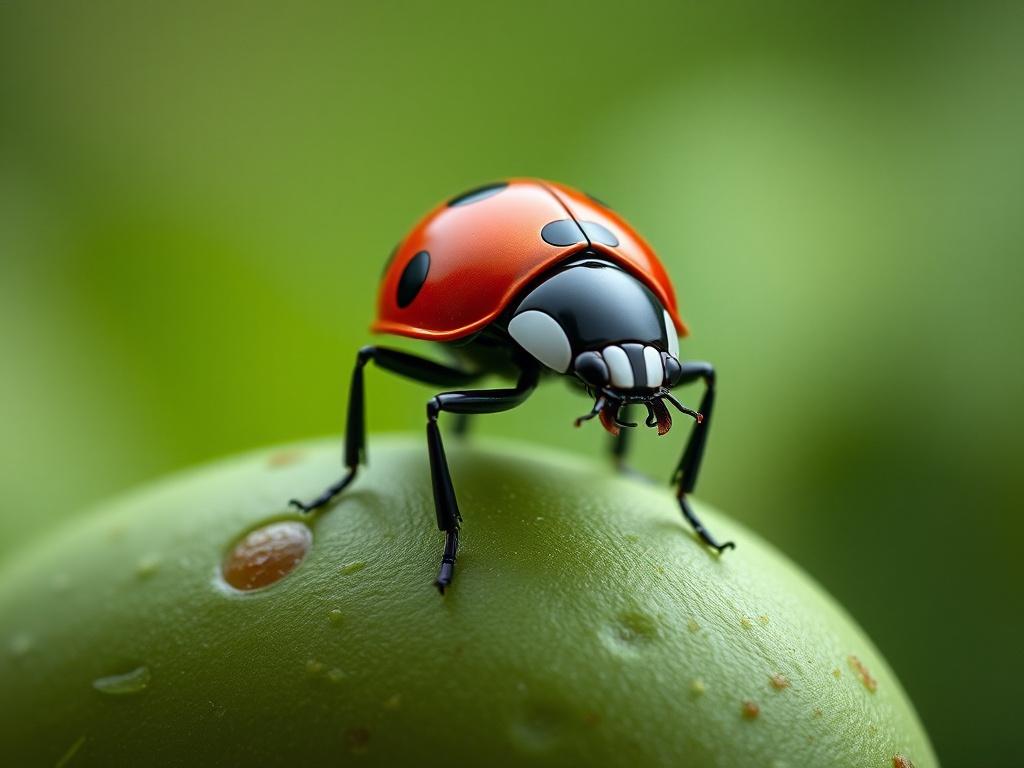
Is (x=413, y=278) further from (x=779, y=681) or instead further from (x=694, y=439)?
(x=779, y=681)

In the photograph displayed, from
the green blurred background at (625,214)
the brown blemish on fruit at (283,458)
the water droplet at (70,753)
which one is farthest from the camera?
the green blurred background at (625,214)

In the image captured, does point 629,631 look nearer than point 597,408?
Yes

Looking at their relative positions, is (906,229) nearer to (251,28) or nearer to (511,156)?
(511,156)

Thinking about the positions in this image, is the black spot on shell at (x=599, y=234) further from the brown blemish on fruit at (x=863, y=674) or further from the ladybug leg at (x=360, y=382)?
the brown blemish on fruit at (x=863, y=674)

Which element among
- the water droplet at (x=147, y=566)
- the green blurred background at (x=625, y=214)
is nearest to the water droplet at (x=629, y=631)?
the water droplet at (x=147, y=566)

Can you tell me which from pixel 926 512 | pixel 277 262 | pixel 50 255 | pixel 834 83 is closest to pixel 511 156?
pixel 277 262

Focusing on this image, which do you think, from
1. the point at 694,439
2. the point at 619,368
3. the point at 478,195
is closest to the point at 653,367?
the point at 619,368
